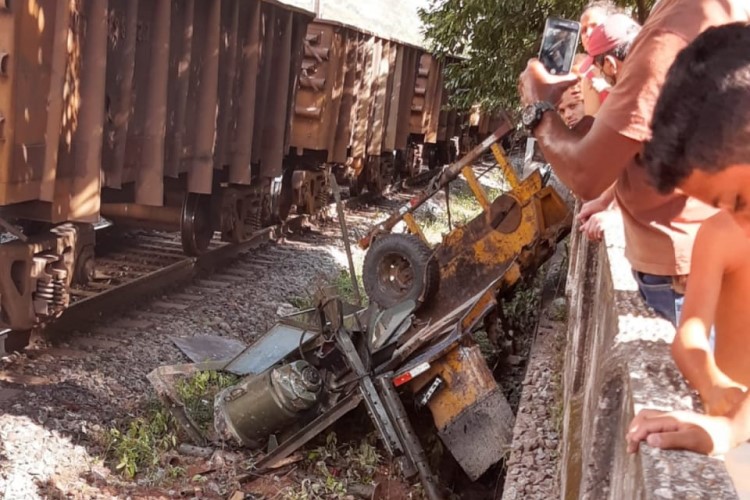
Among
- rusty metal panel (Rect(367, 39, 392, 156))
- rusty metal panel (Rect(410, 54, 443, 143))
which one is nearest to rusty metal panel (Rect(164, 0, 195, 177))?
rusty metal panel (Rect(367, 39, 392, 156))

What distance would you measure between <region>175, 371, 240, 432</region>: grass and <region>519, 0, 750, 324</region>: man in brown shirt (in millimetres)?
3906

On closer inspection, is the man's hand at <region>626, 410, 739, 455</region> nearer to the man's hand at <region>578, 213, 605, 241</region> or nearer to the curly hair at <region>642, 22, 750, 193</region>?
the curly hair at <region>642, 22, 750, 193</region>

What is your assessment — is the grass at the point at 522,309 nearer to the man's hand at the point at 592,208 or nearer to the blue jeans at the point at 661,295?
the man's hand at the point at 592,208

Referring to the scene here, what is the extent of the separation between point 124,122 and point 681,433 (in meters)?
5.75

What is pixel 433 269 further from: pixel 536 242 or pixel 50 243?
pixel 50 243

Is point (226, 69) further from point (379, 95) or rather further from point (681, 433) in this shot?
point (681, 433)

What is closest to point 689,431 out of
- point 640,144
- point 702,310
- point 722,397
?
point 722,397

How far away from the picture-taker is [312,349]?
593cm

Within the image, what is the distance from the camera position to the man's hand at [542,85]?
2.64 metres

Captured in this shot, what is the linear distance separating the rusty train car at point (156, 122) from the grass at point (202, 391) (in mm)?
1150

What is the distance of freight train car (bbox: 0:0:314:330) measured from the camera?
541 cm

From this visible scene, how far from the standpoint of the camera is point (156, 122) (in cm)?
697

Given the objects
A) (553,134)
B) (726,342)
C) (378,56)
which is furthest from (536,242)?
(378,56)

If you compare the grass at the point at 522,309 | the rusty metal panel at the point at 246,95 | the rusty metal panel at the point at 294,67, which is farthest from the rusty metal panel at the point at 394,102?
the grass at the point at 522,309
